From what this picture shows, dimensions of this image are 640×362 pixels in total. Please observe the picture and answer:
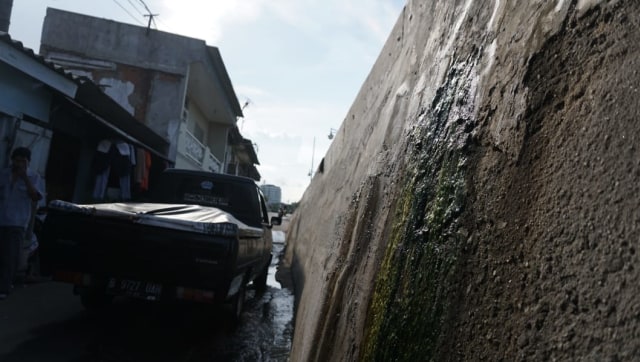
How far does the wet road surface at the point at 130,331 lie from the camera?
4387 mm

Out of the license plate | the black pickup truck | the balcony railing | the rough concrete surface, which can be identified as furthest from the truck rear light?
the balcony railing

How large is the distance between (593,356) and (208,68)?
16.1m

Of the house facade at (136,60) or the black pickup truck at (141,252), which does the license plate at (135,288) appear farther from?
the house facade at (136,60)

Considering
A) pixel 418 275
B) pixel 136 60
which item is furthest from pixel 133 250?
pixel 136 60

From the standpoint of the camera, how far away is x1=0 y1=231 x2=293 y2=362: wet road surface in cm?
439

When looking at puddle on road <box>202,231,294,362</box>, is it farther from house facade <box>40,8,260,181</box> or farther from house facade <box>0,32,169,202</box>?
house facade <box>40,8,260,181</box>

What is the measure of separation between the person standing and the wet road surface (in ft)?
1.37

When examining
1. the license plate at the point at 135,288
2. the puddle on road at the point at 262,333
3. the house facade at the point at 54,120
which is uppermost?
the house facade at the point at 54,120

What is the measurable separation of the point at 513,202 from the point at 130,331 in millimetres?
4816

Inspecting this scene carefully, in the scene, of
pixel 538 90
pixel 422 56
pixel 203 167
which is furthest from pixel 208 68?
pixel 538 90

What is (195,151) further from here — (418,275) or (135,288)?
(418,275)

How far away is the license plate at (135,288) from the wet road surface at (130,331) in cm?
48

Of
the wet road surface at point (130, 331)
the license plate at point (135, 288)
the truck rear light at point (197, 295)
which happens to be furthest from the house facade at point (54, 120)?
the truck rear light at point (197, 295)

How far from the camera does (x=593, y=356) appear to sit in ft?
3.48
